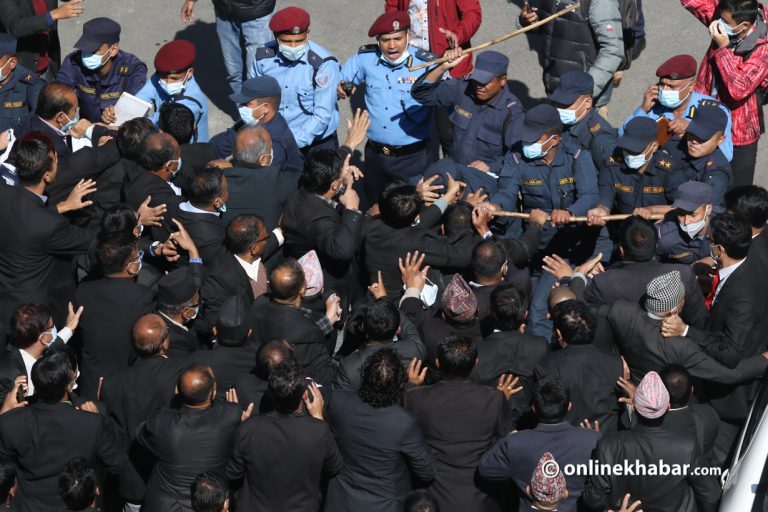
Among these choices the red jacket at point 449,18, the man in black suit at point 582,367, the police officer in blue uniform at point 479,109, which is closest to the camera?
the man in black suit at point 582,367

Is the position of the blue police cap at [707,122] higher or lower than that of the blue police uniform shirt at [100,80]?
higher

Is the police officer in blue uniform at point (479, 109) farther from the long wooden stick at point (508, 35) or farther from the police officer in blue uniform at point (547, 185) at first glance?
the police officer in blue uniform at point (547, 185)

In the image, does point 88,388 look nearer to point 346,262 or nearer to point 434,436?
point 346,262

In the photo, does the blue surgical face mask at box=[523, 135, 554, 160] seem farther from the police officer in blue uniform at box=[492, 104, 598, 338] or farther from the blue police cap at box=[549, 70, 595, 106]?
the blue police cap at box=[549, 70, 595, 106]

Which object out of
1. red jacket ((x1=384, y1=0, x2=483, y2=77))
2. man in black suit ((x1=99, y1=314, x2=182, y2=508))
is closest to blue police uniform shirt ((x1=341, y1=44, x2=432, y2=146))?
red jacket ((x1=384, y1=0, x2=483, y2=77))

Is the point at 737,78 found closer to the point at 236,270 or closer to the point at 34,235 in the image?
the point at 236,270

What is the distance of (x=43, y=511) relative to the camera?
20.5 ft

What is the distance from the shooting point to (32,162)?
757 centimetres

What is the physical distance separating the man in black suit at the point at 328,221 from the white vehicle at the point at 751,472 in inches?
107

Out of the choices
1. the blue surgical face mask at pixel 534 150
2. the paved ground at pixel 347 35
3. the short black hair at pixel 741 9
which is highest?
the short black hair at pixel 741 9

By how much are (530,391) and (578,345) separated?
41 centimetres

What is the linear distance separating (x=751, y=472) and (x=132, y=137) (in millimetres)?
4677

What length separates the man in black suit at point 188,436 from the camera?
609cm

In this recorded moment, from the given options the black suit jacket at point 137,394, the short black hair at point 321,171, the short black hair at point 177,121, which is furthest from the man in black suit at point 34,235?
the short black hair at point 321,171
